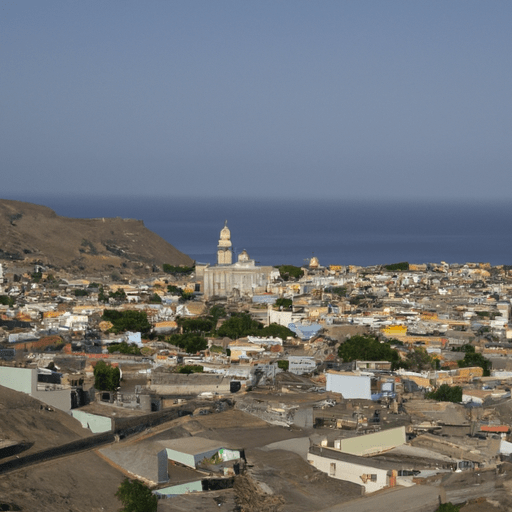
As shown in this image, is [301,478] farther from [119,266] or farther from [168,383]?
[119,266]

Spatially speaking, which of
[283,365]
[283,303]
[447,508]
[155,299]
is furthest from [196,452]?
[155,299]

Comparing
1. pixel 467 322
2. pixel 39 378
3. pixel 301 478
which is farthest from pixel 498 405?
pixel 467 322

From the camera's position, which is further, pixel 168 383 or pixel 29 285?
pixel 29 285

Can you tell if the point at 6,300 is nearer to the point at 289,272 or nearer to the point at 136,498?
the point at 289,272

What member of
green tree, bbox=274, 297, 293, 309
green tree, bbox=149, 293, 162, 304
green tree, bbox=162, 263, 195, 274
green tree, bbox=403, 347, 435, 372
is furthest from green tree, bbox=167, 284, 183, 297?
green tree, bbox=403, 347, 435, 372

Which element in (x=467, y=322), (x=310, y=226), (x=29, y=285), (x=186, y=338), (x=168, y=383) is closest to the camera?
(x=168, y=383)

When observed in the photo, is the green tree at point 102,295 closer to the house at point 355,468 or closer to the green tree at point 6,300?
the green tree at point 6,300

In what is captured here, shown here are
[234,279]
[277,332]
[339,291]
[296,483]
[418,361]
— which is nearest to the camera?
[296,483]
